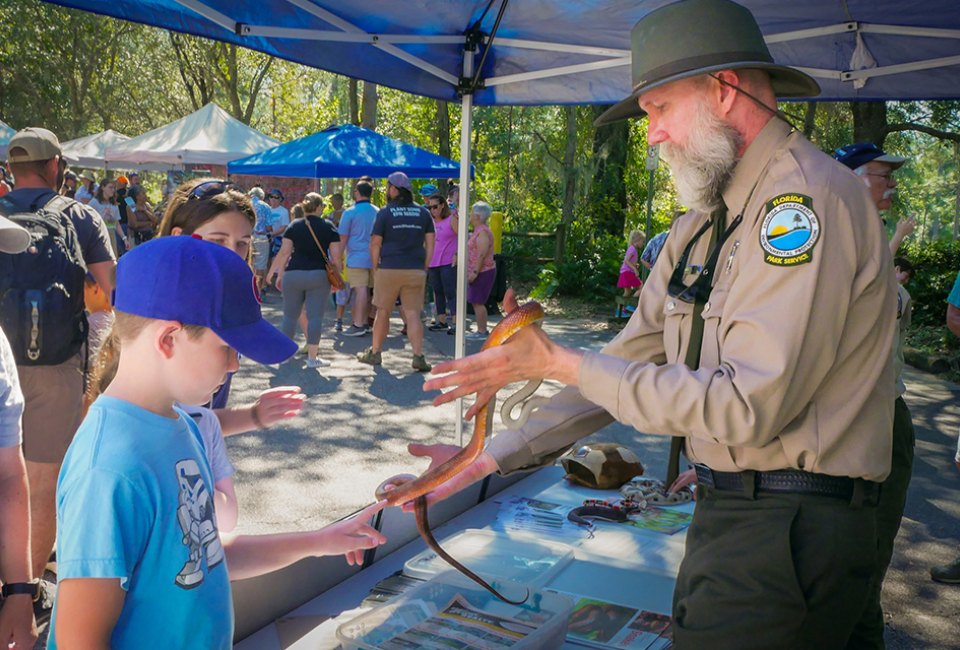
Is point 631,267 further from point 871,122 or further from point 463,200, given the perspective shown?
point 463,200

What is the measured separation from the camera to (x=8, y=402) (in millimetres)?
2551

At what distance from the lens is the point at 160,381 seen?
1853mm

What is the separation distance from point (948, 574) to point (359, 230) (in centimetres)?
945

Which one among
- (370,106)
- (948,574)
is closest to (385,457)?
(948,574)

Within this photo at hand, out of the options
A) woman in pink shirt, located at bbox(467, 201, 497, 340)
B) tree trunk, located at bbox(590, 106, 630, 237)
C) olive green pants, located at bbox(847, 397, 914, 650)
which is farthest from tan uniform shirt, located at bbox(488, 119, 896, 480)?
tree trunk, located at bbox(590, 106, 630, 237)

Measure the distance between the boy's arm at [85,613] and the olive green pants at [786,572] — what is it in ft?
4.42

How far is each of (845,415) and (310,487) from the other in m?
5.23

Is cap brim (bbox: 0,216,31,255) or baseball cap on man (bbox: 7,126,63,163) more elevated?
baseball cap on man (bbox: 7,126,63,163)

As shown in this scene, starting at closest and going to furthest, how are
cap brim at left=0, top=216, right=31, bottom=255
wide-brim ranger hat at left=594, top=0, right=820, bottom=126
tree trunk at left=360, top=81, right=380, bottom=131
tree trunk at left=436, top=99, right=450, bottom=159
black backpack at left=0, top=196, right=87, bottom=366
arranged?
wide-brim ranger hat at left=594, top=0, right=820, bottom=126 → cap brim at left=0, top=216, right=31, bottom=255 → black backpack at left=0, top=196, right=87, bottom=366 → tree trunk at left=360, top=81, right=380, bottom=131 → tree trunk at left=436, top=99, right=450, bottom=159

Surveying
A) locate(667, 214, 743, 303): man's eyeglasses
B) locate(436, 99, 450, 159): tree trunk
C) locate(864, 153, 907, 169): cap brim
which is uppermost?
locate(436, 99, 450, 159): tree trunk

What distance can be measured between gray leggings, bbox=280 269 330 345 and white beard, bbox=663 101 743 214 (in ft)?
28.6

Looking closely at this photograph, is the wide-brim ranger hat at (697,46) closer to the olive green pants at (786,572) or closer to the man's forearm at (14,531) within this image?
the olive green pants at (786,572)

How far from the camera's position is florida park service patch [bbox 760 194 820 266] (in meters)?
1.91

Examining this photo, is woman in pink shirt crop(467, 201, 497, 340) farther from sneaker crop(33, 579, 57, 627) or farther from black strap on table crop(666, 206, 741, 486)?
black strap on table crop(666, 206, 741, 486)
